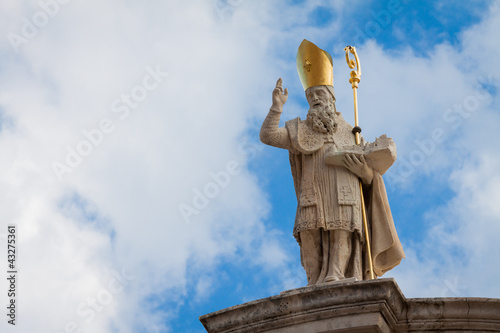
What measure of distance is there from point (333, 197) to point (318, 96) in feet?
5.09

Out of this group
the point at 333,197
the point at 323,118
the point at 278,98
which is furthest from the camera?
the point at 323,118

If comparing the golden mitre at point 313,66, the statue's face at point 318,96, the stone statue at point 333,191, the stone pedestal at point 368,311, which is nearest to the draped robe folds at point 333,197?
the stone statue at point 333,191

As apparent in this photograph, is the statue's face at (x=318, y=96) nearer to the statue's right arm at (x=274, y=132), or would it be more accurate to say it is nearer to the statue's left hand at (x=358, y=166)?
the statue's right arm at (x=274, y=132)

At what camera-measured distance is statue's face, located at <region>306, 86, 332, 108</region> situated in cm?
1186

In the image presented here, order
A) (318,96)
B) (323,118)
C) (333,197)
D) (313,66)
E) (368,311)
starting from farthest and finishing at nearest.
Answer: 1. (313,66)
2. (318,96)
3. (323,118)
4. (333,197)
5. (368,311)

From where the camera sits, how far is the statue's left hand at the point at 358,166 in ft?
36.7

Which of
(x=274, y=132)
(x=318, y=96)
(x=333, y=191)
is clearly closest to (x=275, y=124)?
(x=274, y=132)

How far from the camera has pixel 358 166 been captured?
11180 mm

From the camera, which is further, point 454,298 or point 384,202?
point 384,202

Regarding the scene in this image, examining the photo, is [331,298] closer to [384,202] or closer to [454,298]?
[454,298]

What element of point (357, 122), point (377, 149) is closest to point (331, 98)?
point (357, 122)

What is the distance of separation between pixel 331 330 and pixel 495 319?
173 cm

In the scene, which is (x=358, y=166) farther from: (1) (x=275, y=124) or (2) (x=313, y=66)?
(2) (x=313, y=66)

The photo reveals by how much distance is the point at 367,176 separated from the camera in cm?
1127
